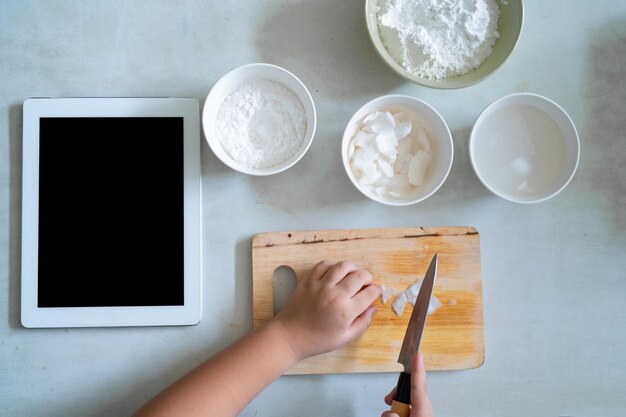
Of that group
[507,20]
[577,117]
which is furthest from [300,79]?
[577,117]

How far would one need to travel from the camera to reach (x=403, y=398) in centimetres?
73

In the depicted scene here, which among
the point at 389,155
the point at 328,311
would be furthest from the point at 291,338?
the point at 389,155

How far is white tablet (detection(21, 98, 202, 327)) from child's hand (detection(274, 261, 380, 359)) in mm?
175

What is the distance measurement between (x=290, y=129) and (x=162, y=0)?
34cm

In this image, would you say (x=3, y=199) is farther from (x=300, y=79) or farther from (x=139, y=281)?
(x=300, y=79)

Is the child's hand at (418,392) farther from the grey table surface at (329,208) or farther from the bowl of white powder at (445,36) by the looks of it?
the bowl of white powder at (445,36)

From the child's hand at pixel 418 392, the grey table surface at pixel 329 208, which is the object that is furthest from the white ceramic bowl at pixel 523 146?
the child's hand at pixel 418 392

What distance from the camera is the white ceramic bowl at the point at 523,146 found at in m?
0.82

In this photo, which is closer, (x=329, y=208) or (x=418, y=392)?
(x=418, y=392)

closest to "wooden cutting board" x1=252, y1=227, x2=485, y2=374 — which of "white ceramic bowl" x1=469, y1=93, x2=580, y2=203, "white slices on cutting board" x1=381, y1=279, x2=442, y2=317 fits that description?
"white slices on cutting board" x1=381, y1=279, x2=442, y2=317

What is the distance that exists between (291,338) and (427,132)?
0.41 m

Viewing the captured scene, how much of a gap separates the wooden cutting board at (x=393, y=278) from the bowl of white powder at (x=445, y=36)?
27 cm

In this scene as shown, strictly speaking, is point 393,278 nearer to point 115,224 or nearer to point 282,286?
point 282,286

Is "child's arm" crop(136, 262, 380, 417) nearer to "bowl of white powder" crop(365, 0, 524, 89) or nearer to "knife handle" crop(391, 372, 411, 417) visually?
"knife handle" crop(391, 372, 411, 417)
